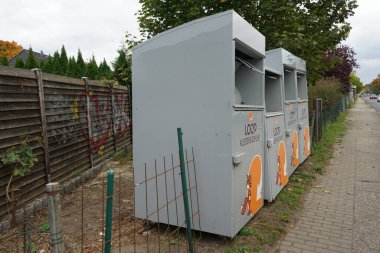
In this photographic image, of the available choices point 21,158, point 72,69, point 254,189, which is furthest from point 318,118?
point 72,69

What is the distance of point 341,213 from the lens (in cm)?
470

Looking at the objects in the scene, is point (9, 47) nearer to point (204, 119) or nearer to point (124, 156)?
point (124, 156)

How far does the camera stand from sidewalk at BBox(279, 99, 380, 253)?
12.2 feet

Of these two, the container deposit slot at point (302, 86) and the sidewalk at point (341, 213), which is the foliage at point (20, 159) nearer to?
the sidewalk at point (341, 213)

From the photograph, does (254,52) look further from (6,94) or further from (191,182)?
(6,94)

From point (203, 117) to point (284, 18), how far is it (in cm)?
565

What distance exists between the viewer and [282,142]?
217 inches

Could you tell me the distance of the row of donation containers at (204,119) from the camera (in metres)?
3.45

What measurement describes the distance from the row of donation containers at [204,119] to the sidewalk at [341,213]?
71cm

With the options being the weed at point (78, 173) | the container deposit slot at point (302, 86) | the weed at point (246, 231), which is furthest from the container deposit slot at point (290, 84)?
the weed at point (78, 173)

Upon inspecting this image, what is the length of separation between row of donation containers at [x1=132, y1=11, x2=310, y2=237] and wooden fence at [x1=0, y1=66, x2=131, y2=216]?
1.93 metres

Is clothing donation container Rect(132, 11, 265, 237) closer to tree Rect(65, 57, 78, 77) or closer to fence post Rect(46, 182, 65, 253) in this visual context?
fence post Rect(46, 182, 65, 253)

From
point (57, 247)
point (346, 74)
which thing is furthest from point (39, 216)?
point (346, 74)

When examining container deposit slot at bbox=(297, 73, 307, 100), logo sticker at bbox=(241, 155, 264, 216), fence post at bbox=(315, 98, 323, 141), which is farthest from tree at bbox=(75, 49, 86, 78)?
logo sticker at bbox=(241, 155, 264, 216)
